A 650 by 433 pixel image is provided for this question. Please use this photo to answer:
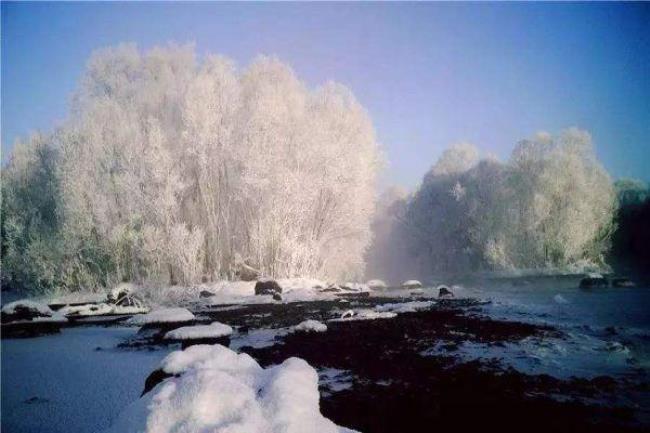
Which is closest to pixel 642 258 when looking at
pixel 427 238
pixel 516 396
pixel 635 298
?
pixel 427 238

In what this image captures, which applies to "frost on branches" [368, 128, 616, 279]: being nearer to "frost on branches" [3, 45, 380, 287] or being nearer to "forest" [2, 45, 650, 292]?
"forest" [2, 45, 650, 292]

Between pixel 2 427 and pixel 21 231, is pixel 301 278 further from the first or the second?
pixel 2 427

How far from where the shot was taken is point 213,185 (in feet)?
86.1

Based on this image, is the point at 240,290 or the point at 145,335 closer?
the point at 145,335

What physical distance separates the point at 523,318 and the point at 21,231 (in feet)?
84.1

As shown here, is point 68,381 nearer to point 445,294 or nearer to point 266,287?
point 266,287

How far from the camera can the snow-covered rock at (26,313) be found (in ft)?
42.8

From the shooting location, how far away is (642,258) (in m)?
41.0

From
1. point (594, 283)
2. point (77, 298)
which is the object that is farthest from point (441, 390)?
point (594, 283)

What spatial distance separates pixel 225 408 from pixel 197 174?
24442 mm

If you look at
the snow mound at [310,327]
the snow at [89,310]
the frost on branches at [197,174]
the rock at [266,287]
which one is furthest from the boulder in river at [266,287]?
the snow mound at [310,327]

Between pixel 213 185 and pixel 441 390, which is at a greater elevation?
pixel 213 185

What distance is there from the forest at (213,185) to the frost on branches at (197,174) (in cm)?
9

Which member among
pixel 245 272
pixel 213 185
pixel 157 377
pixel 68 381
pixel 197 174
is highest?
pixel 197 174
